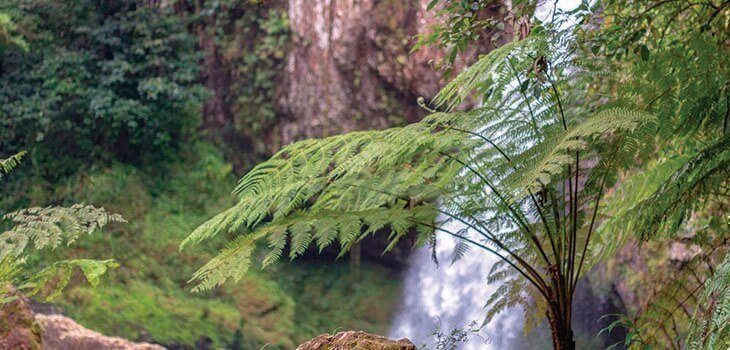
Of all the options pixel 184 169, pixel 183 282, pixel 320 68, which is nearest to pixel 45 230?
pixel 183 282

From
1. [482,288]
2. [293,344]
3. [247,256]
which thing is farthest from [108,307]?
[247,256]

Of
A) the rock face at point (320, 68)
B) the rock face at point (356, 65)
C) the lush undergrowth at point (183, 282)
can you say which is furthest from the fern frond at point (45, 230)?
the rock face at point (356, 65)

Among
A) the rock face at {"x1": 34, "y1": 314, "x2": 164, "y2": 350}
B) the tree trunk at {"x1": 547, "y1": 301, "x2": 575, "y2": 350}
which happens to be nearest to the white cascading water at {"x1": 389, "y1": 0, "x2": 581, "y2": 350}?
the rock face at {"x1": 34, "y1": 314, "x2": 164, "y2": 350}

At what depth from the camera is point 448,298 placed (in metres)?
8.97

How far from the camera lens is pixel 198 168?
1010cm

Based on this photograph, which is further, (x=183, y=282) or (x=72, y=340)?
(x=183, y=282)

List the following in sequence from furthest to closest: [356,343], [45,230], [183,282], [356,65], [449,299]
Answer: [356,65] < [183,282] < [449,299] < [45,230] < [356,343]

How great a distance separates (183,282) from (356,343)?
21.4 ft

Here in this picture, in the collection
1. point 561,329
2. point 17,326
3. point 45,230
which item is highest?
point 561,329

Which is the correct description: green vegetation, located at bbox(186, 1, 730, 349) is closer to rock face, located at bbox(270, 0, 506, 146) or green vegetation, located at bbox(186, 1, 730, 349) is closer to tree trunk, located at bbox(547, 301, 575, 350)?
tree trunk, located at bbox(547, 301, 575, 350)

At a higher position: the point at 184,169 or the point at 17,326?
the point at 184,169

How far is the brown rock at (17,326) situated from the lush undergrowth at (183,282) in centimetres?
413

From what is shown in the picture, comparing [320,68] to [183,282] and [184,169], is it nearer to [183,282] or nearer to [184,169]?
[184,169]

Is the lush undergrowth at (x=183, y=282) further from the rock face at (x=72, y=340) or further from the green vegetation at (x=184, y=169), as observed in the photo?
the rock face at (x=72, y=340)
